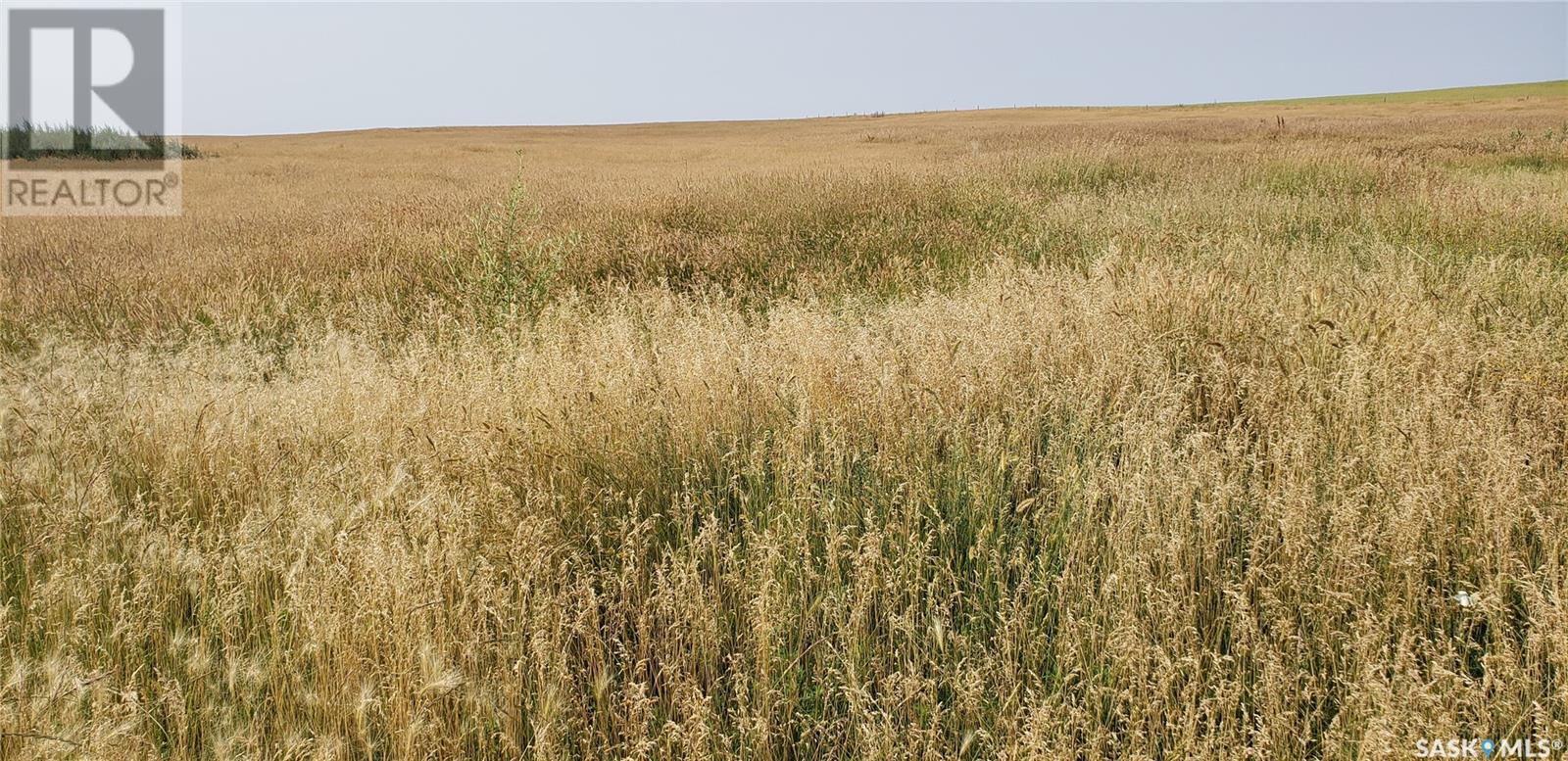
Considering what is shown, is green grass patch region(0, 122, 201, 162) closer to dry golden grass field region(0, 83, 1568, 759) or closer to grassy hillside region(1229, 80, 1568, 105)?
dry golden grass field region(0, 83, 1568, 759)

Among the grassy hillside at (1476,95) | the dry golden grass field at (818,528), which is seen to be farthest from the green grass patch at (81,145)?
the grassy hillside at (1476,95)

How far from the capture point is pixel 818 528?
8.20ft

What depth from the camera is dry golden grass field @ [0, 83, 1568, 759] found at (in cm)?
181

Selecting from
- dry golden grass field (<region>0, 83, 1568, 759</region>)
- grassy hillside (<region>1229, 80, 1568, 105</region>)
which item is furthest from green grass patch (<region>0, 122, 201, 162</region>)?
grassy hillside (<region>1229, 80, 1568, 105</region>)

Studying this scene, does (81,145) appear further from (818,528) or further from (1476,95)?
(1476,95)

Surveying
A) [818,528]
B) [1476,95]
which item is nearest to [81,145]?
[818,528]

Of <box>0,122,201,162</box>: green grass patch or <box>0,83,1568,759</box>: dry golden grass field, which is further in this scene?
<box>0,122,201,162</box>: green grass patch

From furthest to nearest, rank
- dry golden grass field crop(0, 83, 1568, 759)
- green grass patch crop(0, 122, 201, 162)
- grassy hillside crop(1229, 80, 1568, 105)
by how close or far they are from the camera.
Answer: grassy hillside crop(1229, 80, 1568, 105), green grass patch crop(0, 122, 201, 162), dry golden grass field crop(0, 83, 1568, 759)

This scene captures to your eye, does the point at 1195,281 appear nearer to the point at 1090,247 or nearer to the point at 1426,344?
the point at 1426,344

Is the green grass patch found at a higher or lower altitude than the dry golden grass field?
higher

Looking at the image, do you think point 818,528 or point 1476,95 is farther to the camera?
point 1476,95

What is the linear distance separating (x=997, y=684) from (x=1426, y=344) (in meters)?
2.85

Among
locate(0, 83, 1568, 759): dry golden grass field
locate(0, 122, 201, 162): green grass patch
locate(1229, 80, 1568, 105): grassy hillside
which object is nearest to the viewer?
locate(0, 83, 1568, 759): dry golden grass field

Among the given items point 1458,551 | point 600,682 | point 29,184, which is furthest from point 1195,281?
point 29,184
